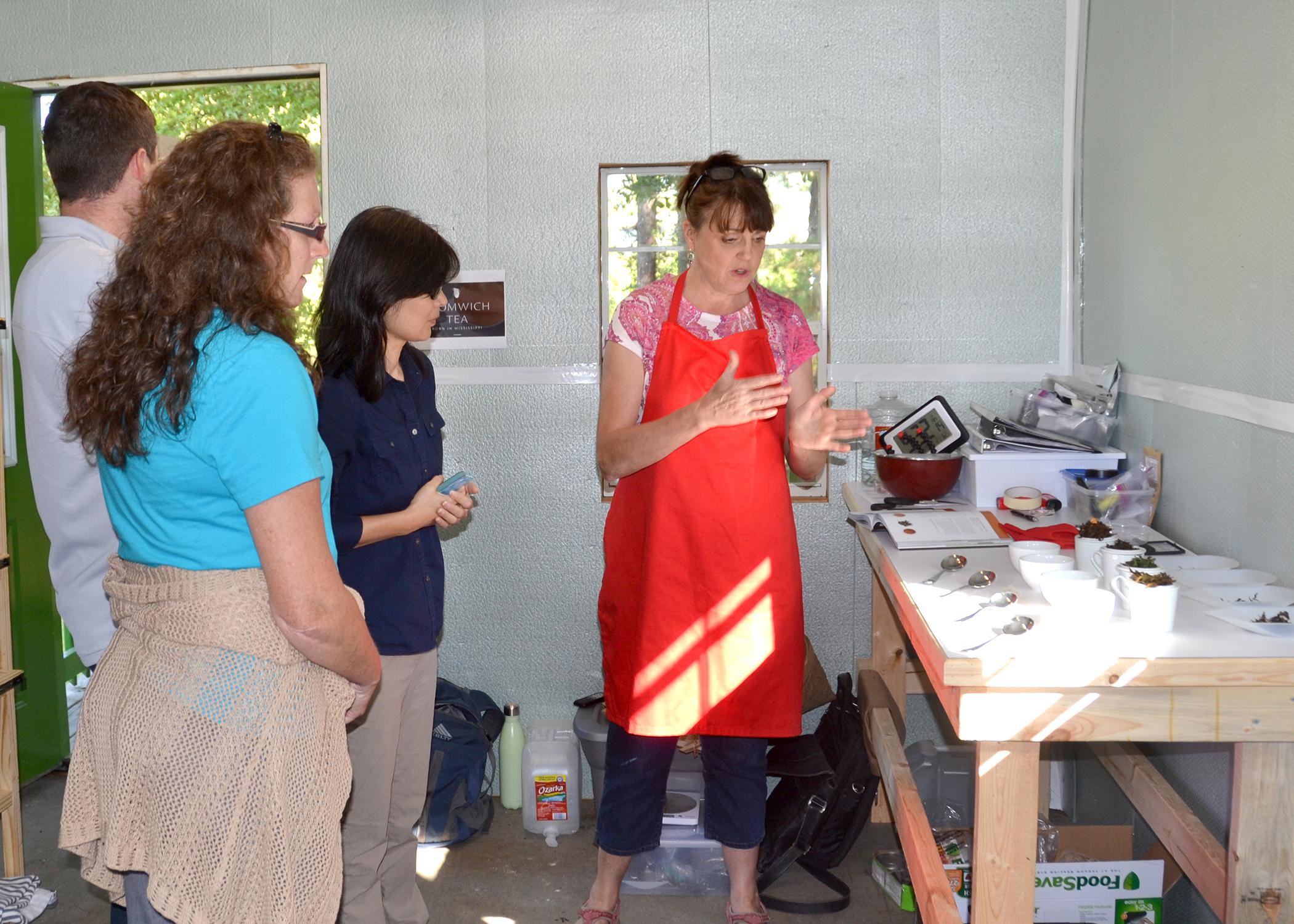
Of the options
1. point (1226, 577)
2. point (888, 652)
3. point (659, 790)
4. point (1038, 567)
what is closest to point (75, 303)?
point (659, 790)

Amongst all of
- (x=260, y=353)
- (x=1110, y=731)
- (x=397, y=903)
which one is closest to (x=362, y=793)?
(x=397, y=903)

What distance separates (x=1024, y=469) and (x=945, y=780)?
0.97 metres

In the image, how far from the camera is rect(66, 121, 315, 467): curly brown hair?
1349 millimetres

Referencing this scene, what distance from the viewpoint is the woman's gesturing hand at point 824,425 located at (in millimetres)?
2461

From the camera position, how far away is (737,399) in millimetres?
2279

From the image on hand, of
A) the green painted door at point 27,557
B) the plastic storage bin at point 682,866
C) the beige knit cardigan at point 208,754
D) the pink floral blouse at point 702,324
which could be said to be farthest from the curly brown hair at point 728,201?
the green painted door at point 27,557

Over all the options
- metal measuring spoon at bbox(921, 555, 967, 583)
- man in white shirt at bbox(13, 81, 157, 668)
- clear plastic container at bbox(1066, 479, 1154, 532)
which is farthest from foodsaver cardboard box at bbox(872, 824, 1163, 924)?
man in white shirt at bbox(13, 81, 157, 668)

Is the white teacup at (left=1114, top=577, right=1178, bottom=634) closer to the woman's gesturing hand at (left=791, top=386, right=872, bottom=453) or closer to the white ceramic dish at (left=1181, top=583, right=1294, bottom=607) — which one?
the white ceramic dish at (left=1181, top=583, right=1294, bottom=607)

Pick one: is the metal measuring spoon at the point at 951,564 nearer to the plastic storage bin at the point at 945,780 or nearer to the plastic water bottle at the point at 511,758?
the plastic storage bin at the point at 945,780

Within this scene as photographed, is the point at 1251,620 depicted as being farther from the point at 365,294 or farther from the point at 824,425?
the point at 365,294

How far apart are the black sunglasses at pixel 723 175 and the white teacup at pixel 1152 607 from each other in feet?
4.23

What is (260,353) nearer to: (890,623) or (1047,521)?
(1047,521)

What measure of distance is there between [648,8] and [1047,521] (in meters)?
1.90

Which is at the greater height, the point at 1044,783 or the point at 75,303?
the point at 75,303
